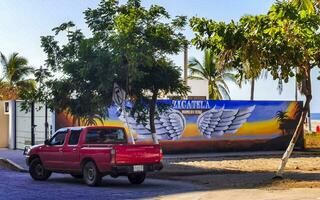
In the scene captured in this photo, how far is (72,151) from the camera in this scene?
1872cm

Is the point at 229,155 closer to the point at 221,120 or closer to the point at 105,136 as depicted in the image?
the point at 221,120

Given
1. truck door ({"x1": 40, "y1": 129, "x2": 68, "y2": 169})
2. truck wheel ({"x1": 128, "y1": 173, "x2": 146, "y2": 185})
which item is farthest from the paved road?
truck door ({"x1": 40, "y1": 129, "x2": 68, "y2": 169})

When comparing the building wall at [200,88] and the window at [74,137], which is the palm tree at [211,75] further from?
the window at [74,137]

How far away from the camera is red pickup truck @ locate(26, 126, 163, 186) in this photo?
1742 cm

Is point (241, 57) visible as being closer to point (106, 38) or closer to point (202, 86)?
point (106, 38)

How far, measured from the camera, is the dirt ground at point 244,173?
58.1ft

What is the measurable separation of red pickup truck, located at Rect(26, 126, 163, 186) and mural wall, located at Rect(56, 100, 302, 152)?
10924 mm

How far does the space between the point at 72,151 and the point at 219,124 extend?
52.7ft

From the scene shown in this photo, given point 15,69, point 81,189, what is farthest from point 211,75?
point 81,189

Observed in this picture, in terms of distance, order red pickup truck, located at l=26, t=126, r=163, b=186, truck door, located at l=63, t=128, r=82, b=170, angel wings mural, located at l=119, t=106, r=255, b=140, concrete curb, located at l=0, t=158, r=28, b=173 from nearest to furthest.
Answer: red pickup truck, located at l=26, t=126, r=163, b=186
truck door, located at l=63, t=128, r=82, b=170
concrete curb, located at l=0, t=158, r=28, b=173
angel wings mural, located at l=119, t=106, r=255, b=140

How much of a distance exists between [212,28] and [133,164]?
427 cm

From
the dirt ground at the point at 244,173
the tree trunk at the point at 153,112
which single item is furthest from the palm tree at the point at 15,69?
the tree trunk at the point at 153,112

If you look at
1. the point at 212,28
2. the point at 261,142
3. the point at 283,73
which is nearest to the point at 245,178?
the point at 283,73

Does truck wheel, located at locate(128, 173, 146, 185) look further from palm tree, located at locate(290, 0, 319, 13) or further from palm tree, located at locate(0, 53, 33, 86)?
palm tree, located at locate(0, 53, 33, 86)
